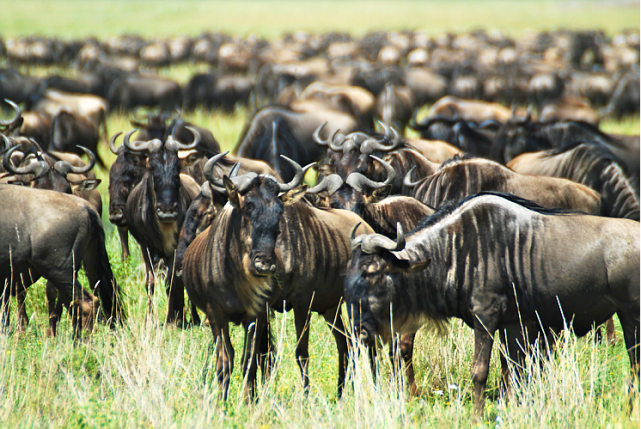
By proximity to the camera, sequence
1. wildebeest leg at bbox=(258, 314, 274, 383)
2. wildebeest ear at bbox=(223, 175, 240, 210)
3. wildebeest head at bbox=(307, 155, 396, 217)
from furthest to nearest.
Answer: wildebeest head at bbox=(307, 155, 396, 217) < wildebeest leg at bbox=(258, 314, 274, 383) < wildebeest ear at bbox=(223, 175, 240, 210)

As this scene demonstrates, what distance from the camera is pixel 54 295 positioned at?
18.9 ft

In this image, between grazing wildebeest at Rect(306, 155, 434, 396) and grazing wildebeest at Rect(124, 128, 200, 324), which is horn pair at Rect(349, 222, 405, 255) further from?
grazing wildebeest at Rect(124, 128, 200, 324)

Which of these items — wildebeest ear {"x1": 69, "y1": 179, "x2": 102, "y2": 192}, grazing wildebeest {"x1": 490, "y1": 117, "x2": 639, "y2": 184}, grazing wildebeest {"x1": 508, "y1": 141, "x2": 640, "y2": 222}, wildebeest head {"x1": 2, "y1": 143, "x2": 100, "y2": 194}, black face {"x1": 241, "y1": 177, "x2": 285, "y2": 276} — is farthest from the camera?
grazing wildebeest {"x1": 490, "y1": 117, "x2": 639, "y2": 184}

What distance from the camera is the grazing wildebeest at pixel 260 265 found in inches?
153

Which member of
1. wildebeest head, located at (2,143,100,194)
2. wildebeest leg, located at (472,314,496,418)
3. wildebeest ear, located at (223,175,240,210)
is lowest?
wildebeest leg, located at (472,314,496,418)

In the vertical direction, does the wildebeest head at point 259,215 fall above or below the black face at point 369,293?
above

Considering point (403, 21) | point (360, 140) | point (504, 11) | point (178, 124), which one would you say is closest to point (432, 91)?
point (178, 124)

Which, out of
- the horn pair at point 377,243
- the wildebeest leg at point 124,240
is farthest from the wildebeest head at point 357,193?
the wildebeest leg at point 124,240

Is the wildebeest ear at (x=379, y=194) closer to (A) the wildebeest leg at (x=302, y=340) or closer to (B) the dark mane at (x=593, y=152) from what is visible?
(A) the wildebeest leg at (x=302, y=340)

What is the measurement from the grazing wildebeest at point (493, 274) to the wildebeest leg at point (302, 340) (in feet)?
1.58

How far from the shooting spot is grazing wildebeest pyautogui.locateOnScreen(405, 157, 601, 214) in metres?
6.18

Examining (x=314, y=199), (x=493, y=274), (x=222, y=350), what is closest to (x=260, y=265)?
(x=222, y=350)

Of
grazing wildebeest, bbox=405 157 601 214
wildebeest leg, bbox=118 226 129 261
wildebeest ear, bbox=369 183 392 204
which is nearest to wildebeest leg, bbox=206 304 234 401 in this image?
wildebeest ear, bbox=369 183 392 204

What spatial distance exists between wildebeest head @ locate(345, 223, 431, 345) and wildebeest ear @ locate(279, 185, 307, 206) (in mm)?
474
